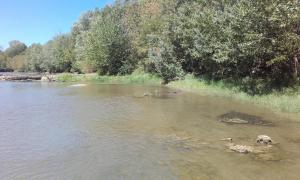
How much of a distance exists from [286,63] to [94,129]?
16618mm

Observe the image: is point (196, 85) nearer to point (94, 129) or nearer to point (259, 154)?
point (94, 129)

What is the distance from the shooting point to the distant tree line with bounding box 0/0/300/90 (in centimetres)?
2514

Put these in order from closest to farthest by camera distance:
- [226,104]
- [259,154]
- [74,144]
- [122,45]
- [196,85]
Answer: [259,154] < [74,144] < [226,104] < [196,85] < [122,45]

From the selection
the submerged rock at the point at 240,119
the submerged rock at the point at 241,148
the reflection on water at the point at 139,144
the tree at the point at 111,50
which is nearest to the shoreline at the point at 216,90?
the reflection on water at the point at 139,144

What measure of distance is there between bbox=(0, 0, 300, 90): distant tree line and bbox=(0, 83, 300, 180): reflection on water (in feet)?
16.8

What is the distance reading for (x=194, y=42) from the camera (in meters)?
40.7

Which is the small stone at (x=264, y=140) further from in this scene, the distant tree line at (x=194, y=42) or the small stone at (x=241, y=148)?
the distant tree line at (x=194, y=42)

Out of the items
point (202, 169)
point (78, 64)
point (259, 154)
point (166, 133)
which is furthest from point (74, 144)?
point (78, 64)

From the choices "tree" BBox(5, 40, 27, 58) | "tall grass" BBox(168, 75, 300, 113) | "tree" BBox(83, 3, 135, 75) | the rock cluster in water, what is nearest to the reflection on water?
the rock cluster in water

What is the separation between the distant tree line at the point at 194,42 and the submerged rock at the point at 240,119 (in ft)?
19.1

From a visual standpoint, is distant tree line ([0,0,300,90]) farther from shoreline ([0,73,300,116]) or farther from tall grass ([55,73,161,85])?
tall grass ([55,73,161,85])

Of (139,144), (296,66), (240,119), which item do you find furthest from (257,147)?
(296,66)

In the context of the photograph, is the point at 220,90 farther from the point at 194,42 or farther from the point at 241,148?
the point at 241,148

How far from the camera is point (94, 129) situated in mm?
17766
